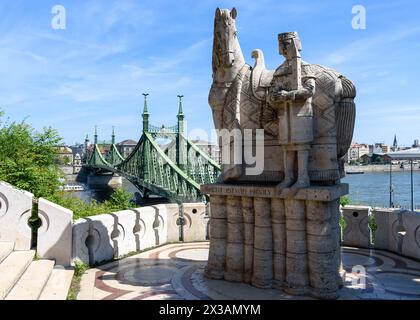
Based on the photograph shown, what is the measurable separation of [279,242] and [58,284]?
10.8 ft

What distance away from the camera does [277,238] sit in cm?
570

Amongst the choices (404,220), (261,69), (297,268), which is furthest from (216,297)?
(404,220)

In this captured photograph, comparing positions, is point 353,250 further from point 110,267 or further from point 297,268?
point 110,267

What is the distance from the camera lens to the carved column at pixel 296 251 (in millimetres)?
5402

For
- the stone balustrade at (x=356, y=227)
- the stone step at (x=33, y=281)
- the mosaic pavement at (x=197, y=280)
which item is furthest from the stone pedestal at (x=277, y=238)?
the stone balustrade at (x=356, y=227)

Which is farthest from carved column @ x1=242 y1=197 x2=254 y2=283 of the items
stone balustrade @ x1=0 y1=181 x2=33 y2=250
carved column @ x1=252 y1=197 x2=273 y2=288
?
stone balustrade @ x1=0 y1=181 x2=33 y2=250

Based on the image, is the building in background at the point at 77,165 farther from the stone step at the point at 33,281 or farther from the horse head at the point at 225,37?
the horse head at the point at 225,37

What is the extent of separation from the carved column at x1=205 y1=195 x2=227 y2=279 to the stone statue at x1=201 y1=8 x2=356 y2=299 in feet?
0.05

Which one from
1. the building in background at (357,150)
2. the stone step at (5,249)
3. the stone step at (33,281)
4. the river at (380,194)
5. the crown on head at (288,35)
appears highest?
the building in background at (357,150)

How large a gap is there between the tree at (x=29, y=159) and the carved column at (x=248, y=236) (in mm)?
4599

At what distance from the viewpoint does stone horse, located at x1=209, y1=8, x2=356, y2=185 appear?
220 inches

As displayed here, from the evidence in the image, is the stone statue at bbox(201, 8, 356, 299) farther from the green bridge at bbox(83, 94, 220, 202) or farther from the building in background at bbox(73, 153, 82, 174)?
the building in background at bbox(73, 153, 82, 174)

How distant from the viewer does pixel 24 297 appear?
4.64 m

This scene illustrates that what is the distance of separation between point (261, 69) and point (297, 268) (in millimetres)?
3164
